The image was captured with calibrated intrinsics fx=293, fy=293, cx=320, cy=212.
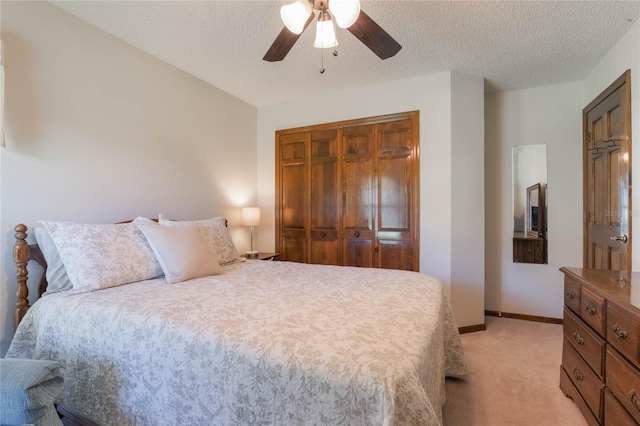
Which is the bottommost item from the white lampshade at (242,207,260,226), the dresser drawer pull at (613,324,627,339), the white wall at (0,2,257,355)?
the dresser drawer pull at (613,324,627,339)

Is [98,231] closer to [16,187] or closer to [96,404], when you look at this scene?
[16,187]

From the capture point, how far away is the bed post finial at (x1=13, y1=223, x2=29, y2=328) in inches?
67.7

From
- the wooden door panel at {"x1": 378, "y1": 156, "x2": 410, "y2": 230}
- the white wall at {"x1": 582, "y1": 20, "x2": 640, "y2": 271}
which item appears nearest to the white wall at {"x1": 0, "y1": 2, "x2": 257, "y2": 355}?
the wooden door panel at {"x1": 378, "y1": 156, "x2": 410, "y2": 230}

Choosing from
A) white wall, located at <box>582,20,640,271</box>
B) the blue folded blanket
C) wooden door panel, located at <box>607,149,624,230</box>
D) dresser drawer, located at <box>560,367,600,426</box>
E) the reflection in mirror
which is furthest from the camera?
the reflection in mirror

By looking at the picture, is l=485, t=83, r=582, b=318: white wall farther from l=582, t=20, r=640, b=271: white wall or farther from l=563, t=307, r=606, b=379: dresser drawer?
l=563, t=307, r=606, b=379: dresser drawer

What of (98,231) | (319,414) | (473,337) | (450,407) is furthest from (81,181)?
(473,337)

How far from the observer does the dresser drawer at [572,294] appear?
5.78 feet

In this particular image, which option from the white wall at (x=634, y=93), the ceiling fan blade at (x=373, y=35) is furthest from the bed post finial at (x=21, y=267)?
the white wall at (x=634, y=93)

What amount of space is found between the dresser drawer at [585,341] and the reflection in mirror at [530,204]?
1.55m

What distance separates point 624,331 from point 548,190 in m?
2.42

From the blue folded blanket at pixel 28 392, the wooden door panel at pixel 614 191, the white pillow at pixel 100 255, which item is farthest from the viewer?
the wooden door panel at pixel 614 191

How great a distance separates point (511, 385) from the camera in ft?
6.63

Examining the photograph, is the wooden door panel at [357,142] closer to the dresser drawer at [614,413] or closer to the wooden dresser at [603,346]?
the wooden dresser at [603,346]

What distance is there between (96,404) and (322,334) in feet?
3.73
